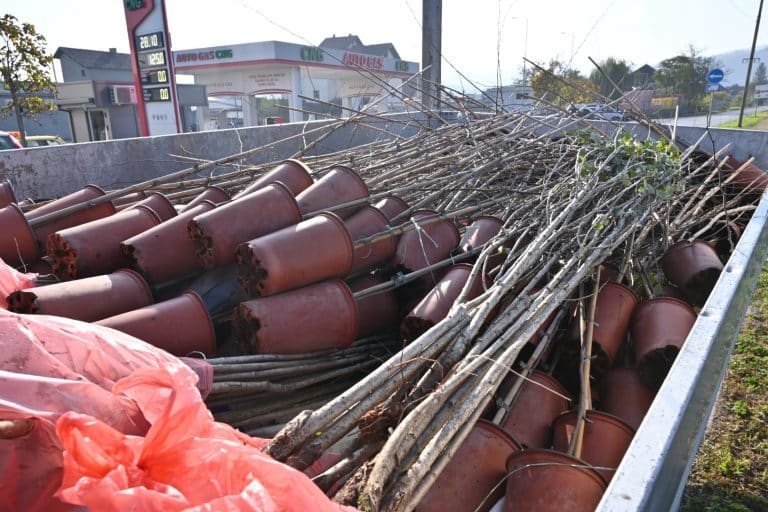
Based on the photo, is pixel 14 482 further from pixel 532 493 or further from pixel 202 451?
pixel 532 493

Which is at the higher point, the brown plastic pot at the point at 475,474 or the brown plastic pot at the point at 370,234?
the brown plastic pot at the point at 370,234

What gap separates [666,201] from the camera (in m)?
4.09

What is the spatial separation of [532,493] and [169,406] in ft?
3.68

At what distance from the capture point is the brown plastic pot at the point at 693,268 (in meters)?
3.50

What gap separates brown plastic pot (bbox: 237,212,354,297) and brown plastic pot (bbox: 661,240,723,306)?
2.34 meters

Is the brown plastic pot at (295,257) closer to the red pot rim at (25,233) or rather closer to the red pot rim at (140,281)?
the red pot rim at (140,281)

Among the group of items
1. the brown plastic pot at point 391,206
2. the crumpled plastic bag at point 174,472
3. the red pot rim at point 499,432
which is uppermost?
the brown plastic pot at point 391,206

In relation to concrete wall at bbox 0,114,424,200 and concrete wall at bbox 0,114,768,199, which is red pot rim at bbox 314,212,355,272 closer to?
concrete wall at bbox 0,114,768,199

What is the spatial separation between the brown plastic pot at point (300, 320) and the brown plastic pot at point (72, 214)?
166 cm

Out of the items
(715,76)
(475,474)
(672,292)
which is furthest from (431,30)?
(715,76)

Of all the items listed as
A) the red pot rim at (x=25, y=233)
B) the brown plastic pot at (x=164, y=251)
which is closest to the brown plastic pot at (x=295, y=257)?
the brown plastic pot at (x=164, y=251)

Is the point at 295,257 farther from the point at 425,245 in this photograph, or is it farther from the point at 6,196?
the point at 6,196

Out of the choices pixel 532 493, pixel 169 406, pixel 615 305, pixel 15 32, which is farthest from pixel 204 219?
pixel 15 32

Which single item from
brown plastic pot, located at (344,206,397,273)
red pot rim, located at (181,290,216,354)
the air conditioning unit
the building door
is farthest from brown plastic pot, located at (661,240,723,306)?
the air conditioning unit
